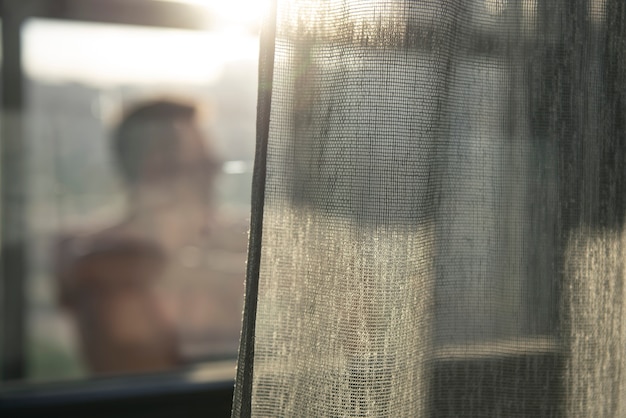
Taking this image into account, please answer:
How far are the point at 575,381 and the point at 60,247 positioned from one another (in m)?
1.77

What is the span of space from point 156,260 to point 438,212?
5.46 feet

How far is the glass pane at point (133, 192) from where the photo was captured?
86.3 inches

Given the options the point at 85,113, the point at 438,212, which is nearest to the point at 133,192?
the point at 85,113

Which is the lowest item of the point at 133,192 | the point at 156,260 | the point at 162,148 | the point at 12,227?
the point at 156,260

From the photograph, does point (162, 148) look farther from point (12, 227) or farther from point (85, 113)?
point (12, 227)

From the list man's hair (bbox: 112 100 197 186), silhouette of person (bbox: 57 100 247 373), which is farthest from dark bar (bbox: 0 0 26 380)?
man's hair (bbox: 112 100 197 186)

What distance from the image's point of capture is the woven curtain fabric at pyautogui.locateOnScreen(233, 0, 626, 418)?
718 millimetres

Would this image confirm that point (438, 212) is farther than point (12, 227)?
No

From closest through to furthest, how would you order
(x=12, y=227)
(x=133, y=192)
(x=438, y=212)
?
1. (x=438, y=212)
2. (x=12, y=227)
3. (x=133, y=192)

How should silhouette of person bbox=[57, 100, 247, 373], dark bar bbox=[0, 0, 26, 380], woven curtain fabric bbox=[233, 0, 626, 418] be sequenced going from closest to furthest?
woven curtain fabric bbox=[233, 0, 626, 418]
dark bar bbox=[0, 0, 26, 380]
silhouette of person bbox=[57, 100, 247, 373]

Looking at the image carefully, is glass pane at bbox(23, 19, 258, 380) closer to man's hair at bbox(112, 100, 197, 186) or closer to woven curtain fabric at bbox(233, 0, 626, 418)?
man's hair at bbox(112, 100, 197, 186)

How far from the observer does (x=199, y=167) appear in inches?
92.0

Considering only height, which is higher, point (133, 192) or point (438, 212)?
point (438, 212)

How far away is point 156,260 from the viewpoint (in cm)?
230
